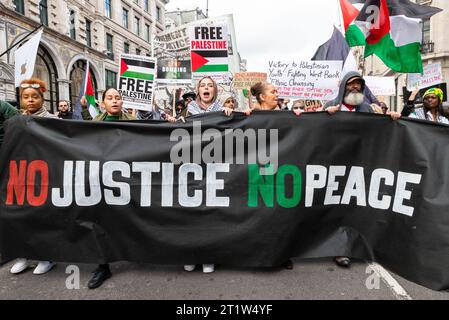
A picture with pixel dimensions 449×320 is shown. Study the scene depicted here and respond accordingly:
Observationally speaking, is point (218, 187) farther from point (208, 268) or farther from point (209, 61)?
point (209, 61)

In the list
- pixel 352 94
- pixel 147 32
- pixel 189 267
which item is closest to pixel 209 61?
pixel 352 94

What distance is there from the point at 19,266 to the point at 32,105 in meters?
1.69

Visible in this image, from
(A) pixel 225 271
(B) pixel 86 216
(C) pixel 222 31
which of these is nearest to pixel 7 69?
(C) pixel 222 31

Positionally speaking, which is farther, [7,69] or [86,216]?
[7,69]

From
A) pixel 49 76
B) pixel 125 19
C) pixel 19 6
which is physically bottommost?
pixel 49 76

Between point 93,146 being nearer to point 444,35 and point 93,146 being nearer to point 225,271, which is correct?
point 225,271

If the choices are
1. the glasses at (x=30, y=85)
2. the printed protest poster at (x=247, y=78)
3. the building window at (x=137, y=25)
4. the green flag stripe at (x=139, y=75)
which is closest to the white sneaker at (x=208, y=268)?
the glasses at (x=30, y=85)

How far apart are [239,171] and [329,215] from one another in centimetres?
101

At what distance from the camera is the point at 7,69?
49.2ft

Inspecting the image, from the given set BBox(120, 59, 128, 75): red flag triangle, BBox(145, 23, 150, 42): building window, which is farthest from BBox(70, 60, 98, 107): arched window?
BBox(120, 59, 128, 75): red flag triangle

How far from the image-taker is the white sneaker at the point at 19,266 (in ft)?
9.94

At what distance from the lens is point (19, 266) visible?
306 centimetres
